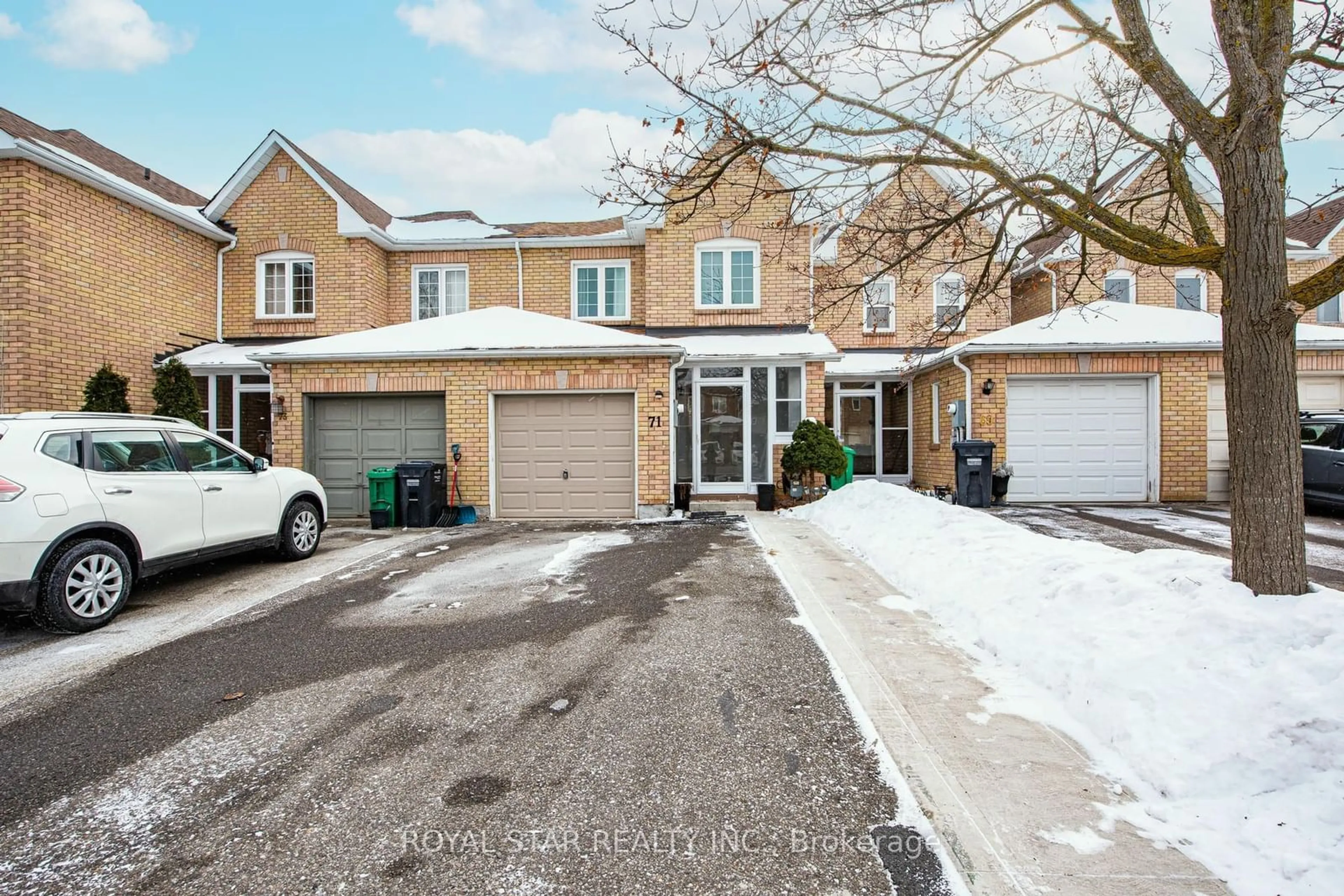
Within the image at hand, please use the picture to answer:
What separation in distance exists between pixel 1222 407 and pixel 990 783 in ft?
41.9

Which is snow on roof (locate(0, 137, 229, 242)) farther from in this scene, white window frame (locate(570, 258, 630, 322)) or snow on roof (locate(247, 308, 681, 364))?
white window frame (locate(570, 258, 630, 322))

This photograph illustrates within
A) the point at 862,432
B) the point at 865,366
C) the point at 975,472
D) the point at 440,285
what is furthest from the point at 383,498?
the point at 862,432

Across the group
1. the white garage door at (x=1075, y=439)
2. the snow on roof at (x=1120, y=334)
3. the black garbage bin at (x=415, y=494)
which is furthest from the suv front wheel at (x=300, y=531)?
the white garage door at (x=1075, y=439)

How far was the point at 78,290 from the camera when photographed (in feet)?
37.1

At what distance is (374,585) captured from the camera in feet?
20.1

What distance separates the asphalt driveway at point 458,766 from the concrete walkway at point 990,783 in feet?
0.65

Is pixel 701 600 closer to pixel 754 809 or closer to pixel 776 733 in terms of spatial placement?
pixel 776 733

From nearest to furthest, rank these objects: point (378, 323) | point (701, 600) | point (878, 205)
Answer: point (701, 600) → point (878, 205) → point (378, 323)

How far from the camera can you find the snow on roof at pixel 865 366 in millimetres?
14578

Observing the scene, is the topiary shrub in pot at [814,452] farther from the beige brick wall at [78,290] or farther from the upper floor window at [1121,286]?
the beige brick wall at [78,290]

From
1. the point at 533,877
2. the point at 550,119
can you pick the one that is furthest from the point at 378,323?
the point at 533,877

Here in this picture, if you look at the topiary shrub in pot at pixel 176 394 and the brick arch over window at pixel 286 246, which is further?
the brick arch over window at pixel 286 246

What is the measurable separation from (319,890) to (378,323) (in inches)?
594

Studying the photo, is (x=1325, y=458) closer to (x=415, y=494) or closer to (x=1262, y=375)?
(x=1262, y=375)
